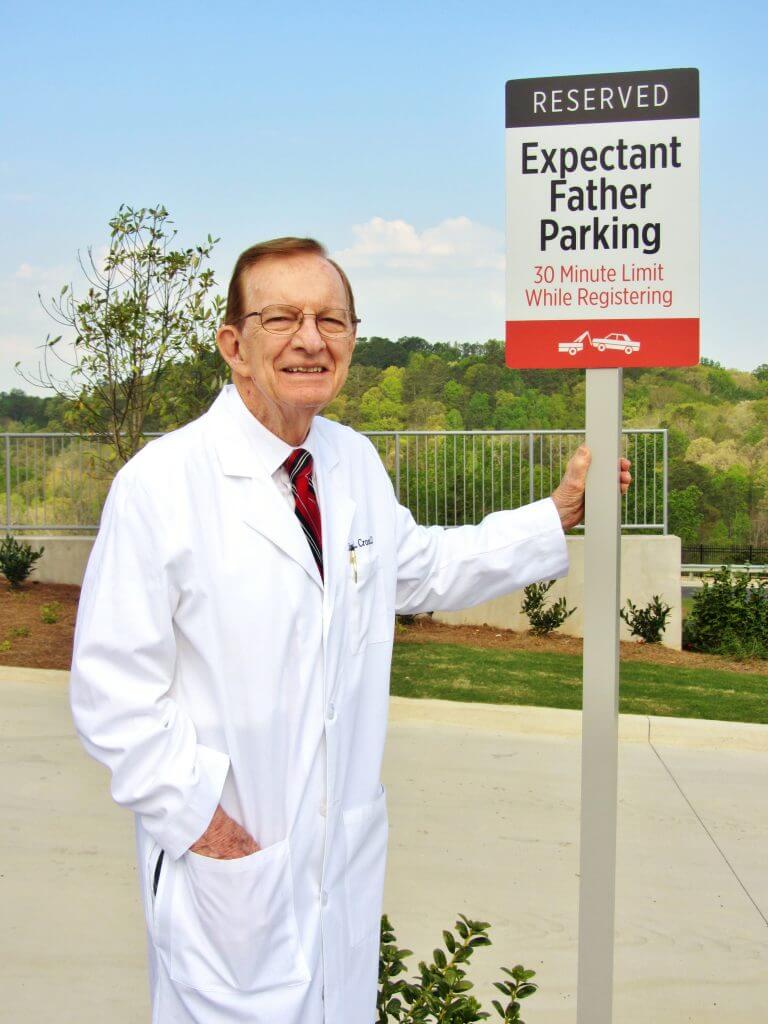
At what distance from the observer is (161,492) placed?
209 centimetres

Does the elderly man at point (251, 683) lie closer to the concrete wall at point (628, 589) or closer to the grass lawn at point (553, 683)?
the grass lawn at point (553, 683)

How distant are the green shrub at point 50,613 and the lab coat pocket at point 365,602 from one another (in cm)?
912

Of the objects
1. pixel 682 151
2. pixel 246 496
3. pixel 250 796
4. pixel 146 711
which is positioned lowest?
pixel 250 796

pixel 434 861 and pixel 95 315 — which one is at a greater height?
pixel 95 315

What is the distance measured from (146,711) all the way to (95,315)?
31.8 ft

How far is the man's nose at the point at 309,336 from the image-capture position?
2211 mm

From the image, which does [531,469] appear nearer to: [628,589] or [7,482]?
[628,589]

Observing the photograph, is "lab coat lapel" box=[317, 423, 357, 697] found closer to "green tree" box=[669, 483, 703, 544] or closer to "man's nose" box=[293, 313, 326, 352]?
"man's nose" box=[293, 313, 326, 352]

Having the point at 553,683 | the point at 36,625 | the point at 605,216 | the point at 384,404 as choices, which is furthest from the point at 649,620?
the point at 605,216

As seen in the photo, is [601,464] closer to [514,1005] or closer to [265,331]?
[265,331]

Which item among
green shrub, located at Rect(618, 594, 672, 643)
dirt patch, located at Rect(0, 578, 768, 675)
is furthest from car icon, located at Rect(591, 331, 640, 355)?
green shrub, located at Rect(618, 594, 672, 643)

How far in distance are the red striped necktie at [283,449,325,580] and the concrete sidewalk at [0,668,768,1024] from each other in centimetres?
220

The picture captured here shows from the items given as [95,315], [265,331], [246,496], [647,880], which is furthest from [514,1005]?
[95,315]

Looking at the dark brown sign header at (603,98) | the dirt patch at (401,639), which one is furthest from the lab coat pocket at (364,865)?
the dirt patch at (401,639)
